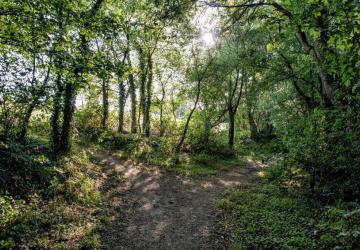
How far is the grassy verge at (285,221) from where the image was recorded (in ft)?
18.8

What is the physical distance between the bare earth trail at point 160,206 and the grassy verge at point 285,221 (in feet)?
2.19

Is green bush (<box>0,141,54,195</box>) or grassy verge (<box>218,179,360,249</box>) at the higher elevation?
green bush (<box>0,141,54,195</box>)

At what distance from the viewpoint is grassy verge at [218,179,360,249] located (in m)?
5.74

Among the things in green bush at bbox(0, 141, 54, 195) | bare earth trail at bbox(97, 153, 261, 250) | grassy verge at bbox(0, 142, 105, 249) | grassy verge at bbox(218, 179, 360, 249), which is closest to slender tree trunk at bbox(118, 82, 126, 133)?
bare earth trail at bbox(97, 153, 261, 250)

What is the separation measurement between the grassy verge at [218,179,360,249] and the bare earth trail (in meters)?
0.67

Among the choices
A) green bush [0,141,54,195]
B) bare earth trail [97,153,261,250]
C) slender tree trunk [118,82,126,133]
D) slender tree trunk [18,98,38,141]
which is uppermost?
slender tree trunk [118,82,126,133]

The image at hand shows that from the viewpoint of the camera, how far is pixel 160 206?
9.51 m

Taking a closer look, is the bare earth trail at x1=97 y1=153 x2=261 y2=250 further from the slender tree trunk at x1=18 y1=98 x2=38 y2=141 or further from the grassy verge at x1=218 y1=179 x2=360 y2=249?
the slender tree trunk at x1=18 y1=98 x2=38 y2=141

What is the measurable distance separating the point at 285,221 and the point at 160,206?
13.4 feet

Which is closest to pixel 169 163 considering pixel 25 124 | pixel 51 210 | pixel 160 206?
pixel 160 206

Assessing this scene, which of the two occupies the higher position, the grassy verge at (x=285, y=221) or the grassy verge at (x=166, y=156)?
the grassy verge at (x=166, y=156)

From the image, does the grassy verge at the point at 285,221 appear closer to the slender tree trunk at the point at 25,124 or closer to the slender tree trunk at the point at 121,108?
the slender tree trunk at the point at 25,124

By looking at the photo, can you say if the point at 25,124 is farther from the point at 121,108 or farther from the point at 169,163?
the point at 121,108

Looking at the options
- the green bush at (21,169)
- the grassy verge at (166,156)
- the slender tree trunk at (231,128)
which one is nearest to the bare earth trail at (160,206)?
the grassy verge at (166,156)
